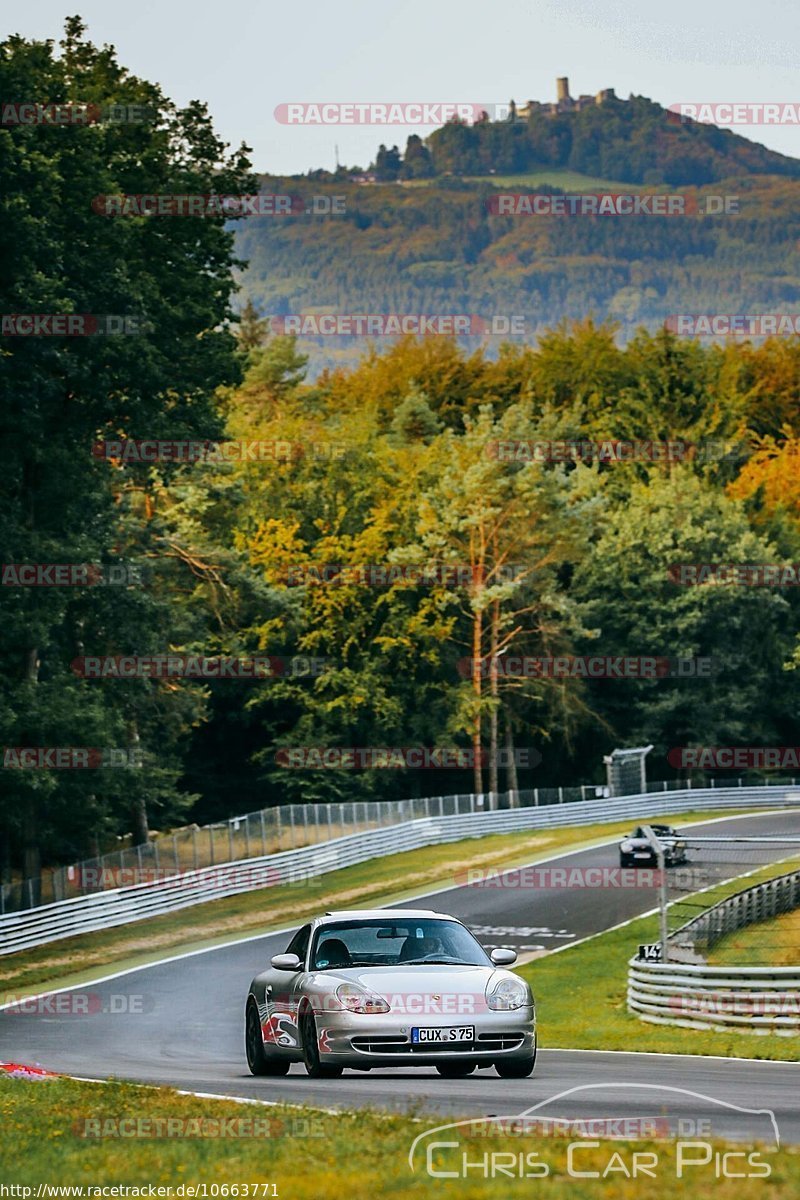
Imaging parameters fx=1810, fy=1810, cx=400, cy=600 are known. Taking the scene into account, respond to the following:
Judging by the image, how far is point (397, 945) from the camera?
1608 centimetres

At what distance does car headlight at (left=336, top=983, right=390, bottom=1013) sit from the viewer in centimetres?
1438

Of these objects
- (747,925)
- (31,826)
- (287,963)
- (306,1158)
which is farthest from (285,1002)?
(31,826)

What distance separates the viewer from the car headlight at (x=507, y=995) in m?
14.5

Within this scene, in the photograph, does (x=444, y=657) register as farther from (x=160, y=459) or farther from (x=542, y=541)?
(x=160, y=459)

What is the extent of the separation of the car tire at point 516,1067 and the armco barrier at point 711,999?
8.52 metres

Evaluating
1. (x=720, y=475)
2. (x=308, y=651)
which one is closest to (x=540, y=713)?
(x=308, y=651)

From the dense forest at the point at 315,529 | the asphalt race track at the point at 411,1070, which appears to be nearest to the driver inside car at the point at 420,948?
the asphalt race track at the point at 411,1070

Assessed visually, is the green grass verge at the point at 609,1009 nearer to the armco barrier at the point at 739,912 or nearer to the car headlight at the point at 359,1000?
the armco barrier at the point at 739,912

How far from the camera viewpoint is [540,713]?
3312 inches

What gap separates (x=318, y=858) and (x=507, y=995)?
39597mm

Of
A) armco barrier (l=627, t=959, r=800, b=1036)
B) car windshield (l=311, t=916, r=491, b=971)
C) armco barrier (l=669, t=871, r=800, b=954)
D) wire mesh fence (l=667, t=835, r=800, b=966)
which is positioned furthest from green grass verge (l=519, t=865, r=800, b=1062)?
car windshield (l=311, t=916, r=491, b=971)

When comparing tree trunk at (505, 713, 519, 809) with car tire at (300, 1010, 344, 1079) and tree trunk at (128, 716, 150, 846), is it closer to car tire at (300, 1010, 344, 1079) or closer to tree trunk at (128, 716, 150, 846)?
tree trunk at (128, 716, 150, 846)

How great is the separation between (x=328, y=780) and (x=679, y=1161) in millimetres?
67565

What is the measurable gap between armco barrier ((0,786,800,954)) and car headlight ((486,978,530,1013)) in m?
26.8
